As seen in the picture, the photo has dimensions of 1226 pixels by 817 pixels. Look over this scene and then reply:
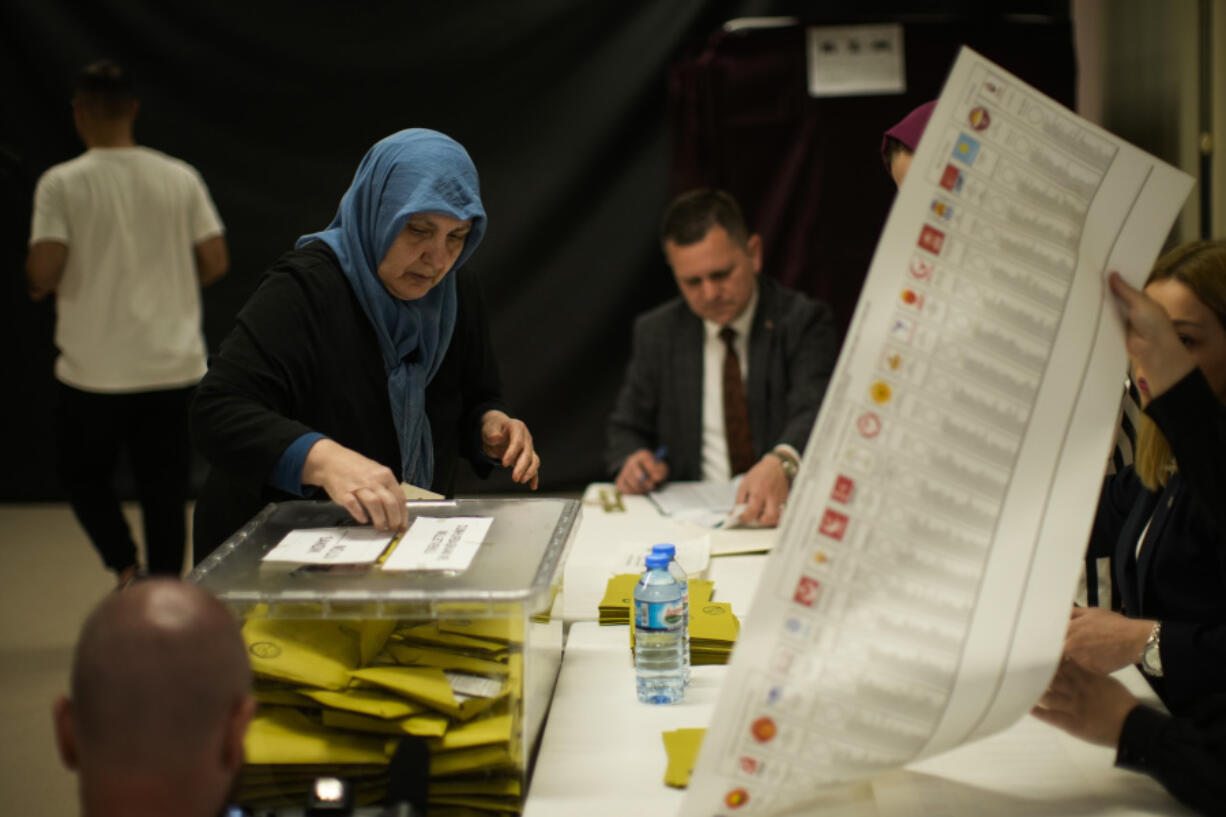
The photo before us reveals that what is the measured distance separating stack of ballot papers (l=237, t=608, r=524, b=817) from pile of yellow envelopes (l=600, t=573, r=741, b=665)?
1.26 ft

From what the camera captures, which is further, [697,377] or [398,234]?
[697,377]

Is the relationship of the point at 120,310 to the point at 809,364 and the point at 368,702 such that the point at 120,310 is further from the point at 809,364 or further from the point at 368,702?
the point at 368,702

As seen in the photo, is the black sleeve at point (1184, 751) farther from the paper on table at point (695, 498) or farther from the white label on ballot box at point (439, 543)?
the paper on table at point (695, 498)

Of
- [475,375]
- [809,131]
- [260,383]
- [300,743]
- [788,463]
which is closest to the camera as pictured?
[300,743]

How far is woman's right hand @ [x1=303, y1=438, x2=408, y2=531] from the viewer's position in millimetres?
1408

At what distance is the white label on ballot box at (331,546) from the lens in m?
1.33

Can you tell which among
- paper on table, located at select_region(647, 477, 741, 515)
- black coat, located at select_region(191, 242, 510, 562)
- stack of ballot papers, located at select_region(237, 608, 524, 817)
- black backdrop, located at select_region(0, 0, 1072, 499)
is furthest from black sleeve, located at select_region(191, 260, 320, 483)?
black backdrop, located at select_region(0, 0, 1072, 499)

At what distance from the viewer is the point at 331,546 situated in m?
1.38

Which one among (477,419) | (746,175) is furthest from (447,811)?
(746,175)

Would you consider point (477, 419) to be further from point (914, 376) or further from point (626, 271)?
point (626, 271)

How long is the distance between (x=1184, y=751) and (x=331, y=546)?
0.97 m

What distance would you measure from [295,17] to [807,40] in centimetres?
207

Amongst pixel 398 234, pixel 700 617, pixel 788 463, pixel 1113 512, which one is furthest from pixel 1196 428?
pixel 788 463

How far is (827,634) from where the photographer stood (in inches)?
40.6
